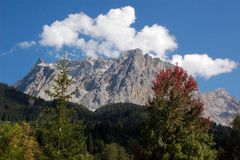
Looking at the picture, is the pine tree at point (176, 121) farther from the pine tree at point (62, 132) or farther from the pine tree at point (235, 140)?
the pine tree at point (235, 140)

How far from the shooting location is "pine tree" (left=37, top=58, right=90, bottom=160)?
134ft

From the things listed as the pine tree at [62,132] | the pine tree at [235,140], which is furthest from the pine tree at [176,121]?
the pine tree at [235,140]

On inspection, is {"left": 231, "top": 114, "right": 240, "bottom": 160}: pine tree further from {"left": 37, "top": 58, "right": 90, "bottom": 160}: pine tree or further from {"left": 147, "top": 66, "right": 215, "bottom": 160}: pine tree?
{"left": 37, "top": 58, "right": 90, "bottom": 160}: pine tree

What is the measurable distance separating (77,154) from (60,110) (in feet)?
14.7

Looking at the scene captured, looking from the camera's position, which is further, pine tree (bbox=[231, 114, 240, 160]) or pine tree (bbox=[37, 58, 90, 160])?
pine tree (bbox=[231, 114, 240, 160])

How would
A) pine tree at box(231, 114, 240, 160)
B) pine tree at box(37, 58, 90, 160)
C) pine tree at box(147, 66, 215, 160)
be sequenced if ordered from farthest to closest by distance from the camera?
pine tree at box(231, 114, 240, 160) → pine tree at box(37, 58, 90, 160) → pine tree at box(147, 66, 215, 160)

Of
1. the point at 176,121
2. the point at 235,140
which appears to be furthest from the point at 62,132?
the point at 235,140

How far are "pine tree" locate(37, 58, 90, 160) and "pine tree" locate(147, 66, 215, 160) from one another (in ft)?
20.9

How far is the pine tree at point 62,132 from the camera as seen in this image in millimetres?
40969

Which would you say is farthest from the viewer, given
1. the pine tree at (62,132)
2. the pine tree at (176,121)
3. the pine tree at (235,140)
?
the pine tree at (235,140)

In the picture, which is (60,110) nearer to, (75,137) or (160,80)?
(75,137)

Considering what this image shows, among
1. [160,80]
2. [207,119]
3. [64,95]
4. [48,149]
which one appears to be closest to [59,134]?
[48,149]

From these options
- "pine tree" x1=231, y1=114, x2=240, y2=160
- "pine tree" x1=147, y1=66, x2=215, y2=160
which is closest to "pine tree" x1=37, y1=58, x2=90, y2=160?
"pine tree" x1=147, y1=66, x2=215, y2=160

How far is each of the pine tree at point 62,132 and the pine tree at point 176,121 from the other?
638cm
